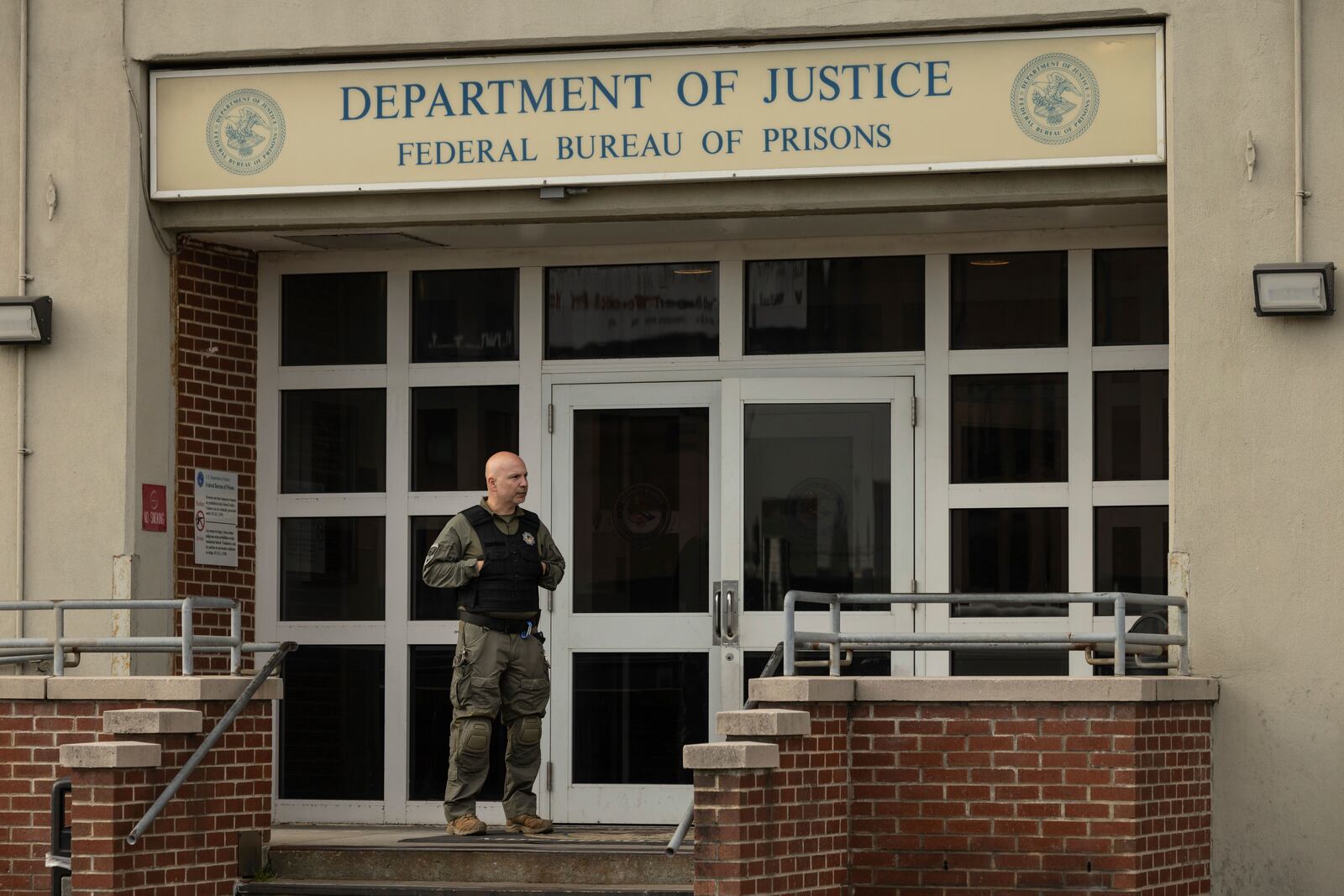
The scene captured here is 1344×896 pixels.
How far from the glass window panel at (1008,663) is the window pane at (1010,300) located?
1.63 metres

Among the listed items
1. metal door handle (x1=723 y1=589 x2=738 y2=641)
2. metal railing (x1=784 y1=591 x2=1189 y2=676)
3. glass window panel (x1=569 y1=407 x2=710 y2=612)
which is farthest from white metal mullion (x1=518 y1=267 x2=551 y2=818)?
metal railing (x1=784 y1=591 x2=1189 y2=676)

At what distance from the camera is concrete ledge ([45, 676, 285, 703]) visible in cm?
952

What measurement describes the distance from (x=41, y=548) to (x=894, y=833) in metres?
4.71

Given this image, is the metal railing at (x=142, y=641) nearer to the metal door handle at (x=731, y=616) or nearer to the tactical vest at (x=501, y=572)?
the tactical vest at (x=501, y=572)

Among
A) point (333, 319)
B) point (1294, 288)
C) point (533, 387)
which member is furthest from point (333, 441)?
point (1294, 288)

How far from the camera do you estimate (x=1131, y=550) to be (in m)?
10.9

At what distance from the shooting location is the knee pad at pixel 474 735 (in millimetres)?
10016

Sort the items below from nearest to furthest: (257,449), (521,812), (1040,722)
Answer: (1040,722), (521,812), (257,449)

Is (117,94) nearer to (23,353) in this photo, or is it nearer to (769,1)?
(23,353)

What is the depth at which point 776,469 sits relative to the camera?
1127cm

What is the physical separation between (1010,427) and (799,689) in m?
2.74

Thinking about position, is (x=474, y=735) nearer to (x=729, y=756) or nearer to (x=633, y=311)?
(x=729, y=756)

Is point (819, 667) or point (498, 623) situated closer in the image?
point (498, 623)

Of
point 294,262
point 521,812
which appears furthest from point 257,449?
point 521,812
